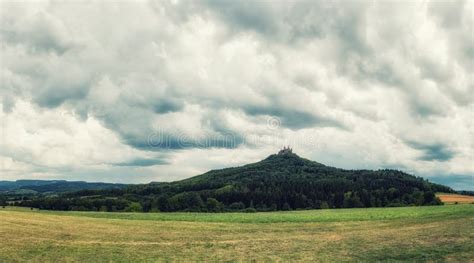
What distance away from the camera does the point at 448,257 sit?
27766 millimetres

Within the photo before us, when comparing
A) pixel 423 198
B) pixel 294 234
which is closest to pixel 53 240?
pixel 294 234

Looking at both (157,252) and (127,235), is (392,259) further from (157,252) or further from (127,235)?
(127,235)

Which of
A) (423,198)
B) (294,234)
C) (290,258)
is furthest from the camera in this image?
(423,198)

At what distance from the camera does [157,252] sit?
104 ft

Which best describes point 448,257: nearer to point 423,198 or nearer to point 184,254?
point 184,254

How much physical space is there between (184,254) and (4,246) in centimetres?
1324

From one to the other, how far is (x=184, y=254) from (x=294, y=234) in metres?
15.1

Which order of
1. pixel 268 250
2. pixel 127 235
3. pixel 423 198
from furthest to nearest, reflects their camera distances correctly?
1. pixel 423 198
2. pixel 127 235
3. pixel 268 250

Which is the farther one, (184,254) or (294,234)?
(294,234)

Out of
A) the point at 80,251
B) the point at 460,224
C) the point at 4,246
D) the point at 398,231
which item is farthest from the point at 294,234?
the point at 4,246

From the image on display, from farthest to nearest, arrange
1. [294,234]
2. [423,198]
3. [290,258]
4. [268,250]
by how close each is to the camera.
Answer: [423,198] < [294,234] < [268,250] < [290,258]

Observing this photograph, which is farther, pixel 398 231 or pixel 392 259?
pixel 398 231

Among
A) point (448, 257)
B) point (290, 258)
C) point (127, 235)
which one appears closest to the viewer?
point (448, 257)

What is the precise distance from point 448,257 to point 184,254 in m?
18.6
